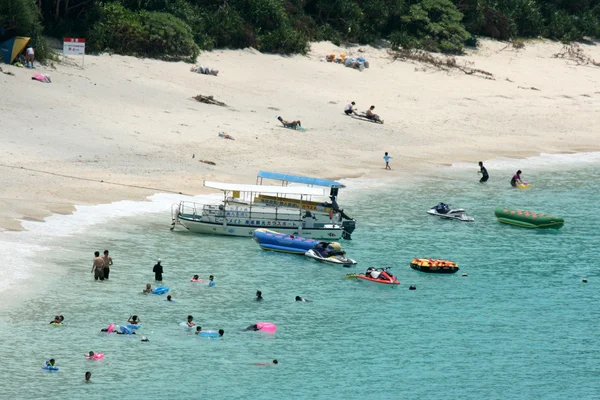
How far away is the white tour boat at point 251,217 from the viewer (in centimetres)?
5369

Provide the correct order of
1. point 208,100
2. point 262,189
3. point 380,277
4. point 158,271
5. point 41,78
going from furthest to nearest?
A: point 208,100, point 41,78, point 262,189, point 380,277, point 158,271

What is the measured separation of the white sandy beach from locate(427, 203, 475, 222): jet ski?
7328 mm

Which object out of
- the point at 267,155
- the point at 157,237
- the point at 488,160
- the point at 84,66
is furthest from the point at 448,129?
the point at 157,237

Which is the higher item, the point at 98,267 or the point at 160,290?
the point at 98,267

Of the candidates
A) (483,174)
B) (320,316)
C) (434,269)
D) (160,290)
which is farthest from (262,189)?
(483,174)

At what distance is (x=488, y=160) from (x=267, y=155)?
50.7ft

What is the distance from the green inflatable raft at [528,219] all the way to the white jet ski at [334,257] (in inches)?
479

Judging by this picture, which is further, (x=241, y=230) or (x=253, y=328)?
(x=241, y=230)

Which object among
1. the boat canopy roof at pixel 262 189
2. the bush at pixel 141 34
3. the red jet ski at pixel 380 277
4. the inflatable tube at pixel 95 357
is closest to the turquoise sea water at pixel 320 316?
the inflatable tube at pixel 95 357

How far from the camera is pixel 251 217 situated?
54312 millimetres

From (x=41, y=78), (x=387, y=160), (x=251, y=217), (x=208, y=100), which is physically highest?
(x=41, y=78)

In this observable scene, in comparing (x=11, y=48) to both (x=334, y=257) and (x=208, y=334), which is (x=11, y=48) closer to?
(x=334, y=257)

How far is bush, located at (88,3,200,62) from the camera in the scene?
246ft

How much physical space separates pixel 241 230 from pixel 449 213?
38.1ft
